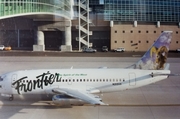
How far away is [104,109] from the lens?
7.86 metres

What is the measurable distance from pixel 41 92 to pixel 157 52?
3766 millimetres

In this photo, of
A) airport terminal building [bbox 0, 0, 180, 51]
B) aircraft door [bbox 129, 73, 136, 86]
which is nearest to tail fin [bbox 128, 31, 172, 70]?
aircraft door [bbox 129, 73, 136, 86]

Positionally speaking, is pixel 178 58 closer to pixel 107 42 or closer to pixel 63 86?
pixel 107 42

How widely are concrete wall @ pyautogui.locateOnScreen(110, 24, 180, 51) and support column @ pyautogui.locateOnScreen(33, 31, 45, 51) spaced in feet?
17.9

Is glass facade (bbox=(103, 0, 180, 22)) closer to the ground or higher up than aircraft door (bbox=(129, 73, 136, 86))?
higher up

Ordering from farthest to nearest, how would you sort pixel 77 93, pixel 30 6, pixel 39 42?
1. pixel 39 42
2. pixel 30 6
3. pixel 77 93

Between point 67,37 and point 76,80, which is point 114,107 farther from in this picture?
point 67,37

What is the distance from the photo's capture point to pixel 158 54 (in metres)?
8.82

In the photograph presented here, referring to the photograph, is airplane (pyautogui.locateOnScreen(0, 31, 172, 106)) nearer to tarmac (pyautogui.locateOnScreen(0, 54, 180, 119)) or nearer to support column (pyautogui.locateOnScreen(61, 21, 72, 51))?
tarmac (pyautogui.locateOnScreen(0, 54, 180, 119))

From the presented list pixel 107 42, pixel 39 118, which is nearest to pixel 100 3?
pixel 107 42

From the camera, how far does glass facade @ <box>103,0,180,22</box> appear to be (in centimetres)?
2344

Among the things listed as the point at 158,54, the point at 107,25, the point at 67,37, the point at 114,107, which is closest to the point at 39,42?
the point at 67,37

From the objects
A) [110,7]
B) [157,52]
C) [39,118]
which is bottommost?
[39,118]

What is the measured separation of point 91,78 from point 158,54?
2197 mm
